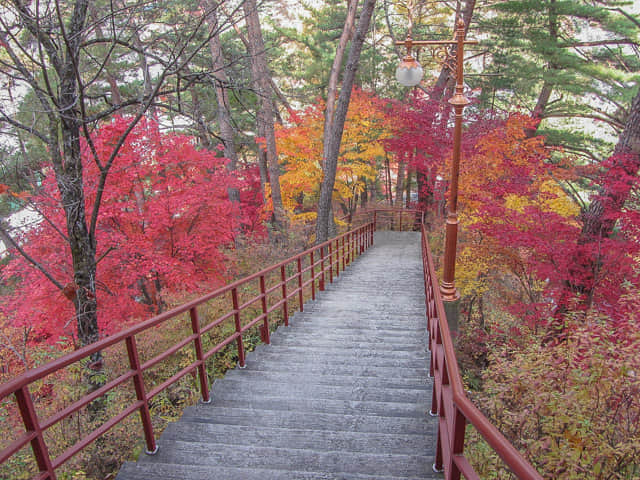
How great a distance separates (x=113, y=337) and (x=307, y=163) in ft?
46.2

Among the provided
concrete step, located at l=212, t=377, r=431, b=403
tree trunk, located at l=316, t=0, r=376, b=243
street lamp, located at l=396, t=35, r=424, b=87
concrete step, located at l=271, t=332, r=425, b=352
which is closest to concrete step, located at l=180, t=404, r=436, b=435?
concrete step, located at l=212, t=377, r=431, b=403

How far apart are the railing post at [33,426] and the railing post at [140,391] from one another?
0.79 m

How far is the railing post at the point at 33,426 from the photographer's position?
2.21 metres

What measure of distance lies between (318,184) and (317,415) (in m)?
14.6

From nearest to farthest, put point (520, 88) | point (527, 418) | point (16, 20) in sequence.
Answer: point (527, 418)
point (16, 20)
point (520, 88)

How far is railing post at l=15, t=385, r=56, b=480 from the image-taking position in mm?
2213

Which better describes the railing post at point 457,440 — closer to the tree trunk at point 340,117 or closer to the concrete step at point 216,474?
the concrete step at point 216,474

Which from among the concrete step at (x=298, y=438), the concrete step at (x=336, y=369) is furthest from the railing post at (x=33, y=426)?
the concrete step at (x=336, y=369)

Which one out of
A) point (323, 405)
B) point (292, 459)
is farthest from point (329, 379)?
point (292, 459)

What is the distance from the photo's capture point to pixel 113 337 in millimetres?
2857

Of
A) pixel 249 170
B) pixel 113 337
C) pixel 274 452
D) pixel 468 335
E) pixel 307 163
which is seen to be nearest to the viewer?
pixel 113 337

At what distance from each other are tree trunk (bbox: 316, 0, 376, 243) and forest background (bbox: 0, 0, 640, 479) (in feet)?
0.21

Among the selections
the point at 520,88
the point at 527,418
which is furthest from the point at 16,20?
the point at 520,88

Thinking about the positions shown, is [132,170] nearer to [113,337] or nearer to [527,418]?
[113,337]
